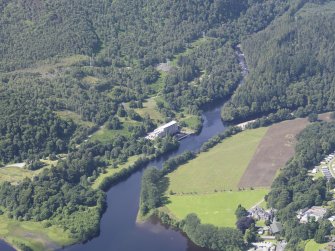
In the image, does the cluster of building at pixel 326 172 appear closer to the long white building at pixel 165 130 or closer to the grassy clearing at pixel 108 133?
the long white building at pixel 165 130

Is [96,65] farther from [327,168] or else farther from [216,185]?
[327,168]

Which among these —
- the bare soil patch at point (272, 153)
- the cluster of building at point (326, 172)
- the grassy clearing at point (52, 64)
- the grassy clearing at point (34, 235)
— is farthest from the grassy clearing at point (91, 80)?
the cluster of building at point (326, 172)

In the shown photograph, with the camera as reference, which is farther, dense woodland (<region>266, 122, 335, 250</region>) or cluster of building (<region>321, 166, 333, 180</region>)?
cluster of building (<region>321, 166, 333, 180</region>)

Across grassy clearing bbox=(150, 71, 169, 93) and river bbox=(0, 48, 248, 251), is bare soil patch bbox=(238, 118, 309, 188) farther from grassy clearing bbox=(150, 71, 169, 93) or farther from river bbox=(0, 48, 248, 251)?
grassy clearing bbox=(150, 71, 169, 93)

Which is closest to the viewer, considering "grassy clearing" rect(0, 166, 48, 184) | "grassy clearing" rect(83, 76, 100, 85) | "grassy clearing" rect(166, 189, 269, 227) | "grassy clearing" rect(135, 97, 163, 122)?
"grassy clearing" rect(166, 189, 269, 227)

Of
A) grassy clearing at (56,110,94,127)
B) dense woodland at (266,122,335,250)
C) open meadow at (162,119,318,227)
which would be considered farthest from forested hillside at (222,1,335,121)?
grassy clearing at (56,110,94,127)

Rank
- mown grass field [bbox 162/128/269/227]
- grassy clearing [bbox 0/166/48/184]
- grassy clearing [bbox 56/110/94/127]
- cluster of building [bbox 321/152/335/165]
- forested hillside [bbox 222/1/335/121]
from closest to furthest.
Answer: mown grass field [bbox 162/128/269/227], grassy clearing [bbox 0/166/48/184], cluster of building [bbox 321/152/335/165], grassy clearing [bbox 56/110/94/127], forested hillside [bbox 222/1/335/121]

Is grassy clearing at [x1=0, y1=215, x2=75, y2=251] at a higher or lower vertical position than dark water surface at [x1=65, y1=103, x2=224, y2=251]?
higher

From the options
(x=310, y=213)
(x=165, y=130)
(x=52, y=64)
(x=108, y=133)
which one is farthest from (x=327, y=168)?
(x=52, y=64)
